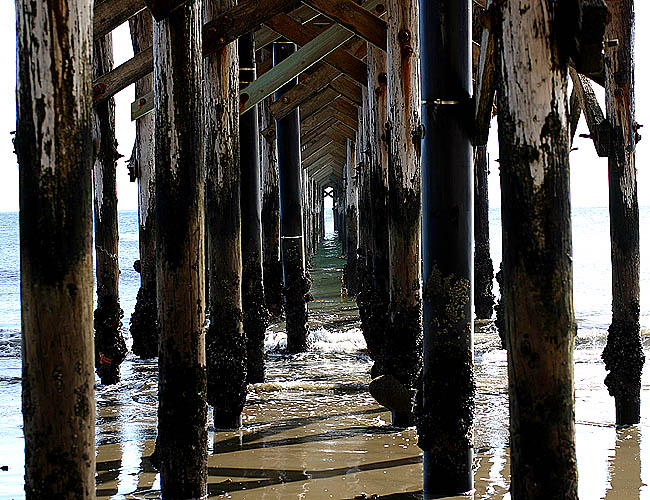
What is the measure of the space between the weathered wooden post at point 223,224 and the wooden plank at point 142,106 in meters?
0.56

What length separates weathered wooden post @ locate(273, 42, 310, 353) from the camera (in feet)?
31.0

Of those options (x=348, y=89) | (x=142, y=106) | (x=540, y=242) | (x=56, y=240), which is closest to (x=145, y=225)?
(x=142, y=106)

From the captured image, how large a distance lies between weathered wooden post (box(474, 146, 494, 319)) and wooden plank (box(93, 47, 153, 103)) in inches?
233

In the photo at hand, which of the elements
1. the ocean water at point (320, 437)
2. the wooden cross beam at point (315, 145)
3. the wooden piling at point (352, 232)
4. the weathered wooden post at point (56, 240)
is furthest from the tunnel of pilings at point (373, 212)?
the wooden cross beam at point (315, 145)

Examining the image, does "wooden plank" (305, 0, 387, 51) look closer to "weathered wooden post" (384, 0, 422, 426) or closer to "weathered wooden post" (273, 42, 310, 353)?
"weathered wooden post" (384, 0, 422, 426)

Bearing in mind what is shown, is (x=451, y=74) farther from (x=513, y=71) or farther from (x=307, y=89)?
(x=307, y=89)

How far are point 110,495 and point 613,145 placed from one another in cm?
349

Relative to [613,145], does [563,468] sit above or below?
below

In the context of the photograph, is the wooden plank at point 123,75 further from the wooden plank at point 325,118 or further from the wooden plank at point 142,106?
the wooden plank at point 325,118

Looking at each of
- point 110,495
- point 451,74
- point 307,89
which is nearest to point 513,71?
Result: point 451,74

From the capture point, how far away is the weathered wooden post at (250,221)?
24.2 feet

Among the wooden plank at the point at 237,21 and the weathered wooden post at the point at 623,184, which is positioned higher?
the wooden plank at the point at 237,21

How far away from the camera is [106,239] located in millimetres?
7586

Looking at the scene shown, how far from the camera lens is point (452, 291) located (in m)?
4.12
